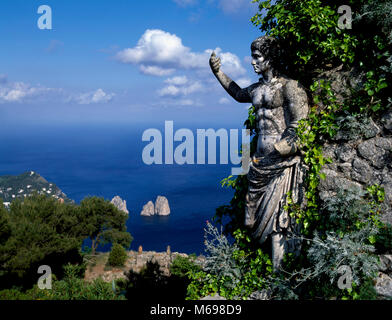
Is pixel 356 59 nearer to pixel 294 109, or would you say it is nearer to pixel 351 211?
pixel 294 109

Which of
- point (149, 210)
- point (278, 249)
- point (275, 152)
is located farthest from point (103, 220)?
point (149, 210)

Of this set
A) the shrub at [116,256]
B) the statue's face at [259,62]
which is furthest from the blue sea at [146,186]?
the statue's face at [259,62]

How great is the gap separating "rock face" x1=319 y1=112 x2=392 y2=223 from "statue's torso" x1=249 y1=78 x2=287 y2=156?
0.85m

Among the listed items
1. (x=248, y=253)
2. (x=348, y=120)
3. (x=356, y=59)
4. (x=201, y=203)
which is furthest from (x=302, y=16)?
(x=201, y=203)

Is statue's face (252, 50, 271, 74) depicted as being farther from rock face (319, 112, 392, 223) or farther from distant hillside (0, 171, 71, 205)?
distant hillside (0, 171, 71, 205)

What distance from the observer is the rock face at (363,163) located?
4219mm

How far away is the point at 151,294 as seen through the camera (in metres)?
12.1

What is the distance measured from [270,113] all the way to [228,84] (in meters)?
1.26

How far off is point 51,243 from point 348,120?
1829 cm

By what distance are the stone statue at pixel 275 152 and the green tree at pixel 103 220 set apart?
21.2 metres

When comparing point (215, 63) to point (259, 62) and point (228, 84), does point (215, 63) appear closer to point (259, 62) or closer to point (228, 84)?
point (228, 84)

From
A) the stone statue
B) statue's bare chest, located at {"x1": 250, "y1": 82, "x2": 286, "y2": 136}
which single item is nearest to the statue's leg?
the stone statue

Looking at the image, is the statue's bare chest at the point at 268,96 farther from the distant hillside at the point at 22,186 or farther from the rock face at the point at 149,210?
the distant hillside at the point at 22,186

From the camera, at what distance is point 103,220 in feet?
88.5
